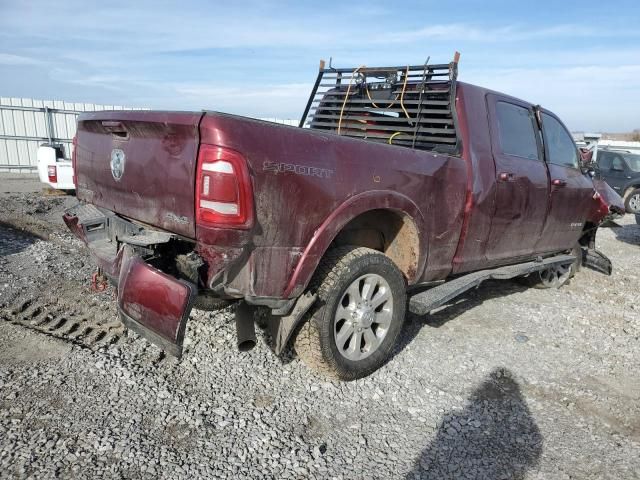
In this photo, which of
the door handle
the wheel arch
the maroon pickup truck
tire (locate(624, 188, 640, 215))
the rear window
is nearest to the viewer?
the maroon pickup truck

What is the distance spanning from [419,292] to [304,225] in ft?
5.50

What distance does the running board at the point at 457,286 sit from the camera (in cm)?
364

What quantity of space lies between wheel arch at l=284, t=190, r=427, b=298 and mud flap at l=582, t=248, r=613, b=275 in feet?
12.6

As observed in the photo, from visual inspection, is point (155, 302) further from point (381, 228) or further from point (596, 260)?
point (596, 260)

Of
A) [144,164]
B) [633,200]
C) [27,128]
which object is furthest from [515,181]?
[27,128]

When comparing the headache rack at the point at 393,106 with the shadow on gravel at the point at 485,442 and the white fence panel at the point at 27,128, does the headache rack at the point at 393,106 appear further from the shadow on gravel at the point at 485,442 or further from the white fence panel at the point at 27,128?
the white fence panel at the point at 27,128

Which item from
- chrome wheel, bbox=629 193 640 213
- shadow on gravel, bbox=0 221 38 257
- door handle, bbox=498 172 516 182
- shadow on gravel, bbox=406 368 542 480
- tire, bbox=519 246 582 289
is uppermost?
door handle, bbox=498 172 516 182

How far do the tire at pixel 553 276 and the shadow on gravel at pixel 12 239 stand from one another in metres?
5.99

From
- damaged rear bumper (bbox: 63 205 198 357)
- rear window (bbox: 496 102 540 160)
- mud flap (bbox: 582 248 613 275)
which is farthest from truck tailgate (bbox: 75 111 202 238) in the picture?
mud flap (bbox: 582 248 613 275)

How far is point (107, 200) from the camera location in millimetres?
3309

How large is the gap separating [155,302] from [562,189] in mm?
4262

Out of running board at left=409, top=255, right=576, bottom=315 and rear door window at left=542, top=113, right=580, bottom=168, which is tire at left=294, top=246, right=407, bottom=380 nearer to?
running board at left=409, top=255, right=576, bottom=315

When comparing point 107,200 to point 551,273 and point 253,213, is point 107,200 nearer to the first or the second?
point 253,213

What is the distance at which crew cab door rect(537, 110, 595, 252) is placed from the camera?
4961mm
